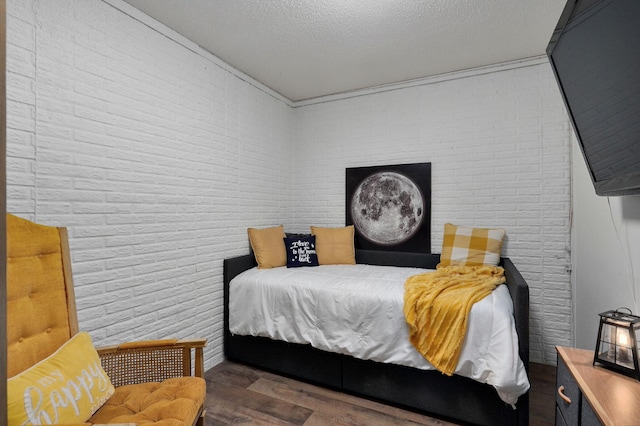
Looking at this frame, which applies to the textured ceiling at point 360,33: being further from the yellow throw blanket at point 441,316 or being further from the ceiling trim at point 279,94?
the yellow throw blanket at point 441,316

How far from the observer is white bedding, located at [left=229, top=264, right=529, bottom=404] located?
1704mm

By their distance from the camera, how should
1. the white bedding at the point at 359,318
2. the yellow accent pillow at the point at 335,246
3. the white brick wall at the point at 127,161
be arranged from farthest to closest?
the yellow accent pillow at the point at 335,246
the white bedding at the point at 359,318
the white brick wall at the point at 127,161

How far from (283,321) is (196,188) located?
4.06 ft

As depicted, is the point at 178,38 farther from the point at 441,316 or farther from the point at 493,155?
the point at 493,155

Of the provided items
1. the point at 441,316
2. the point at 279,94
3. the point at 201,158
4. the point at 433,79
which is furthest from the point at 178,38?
the point at 441,316

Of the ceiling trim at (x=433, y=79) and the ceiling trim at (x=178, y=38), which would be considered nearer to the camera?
the ceiling trim at (x=178, y=38)

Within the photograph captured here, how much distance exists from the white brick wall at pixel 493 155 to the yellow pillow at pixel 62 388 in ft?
8.47

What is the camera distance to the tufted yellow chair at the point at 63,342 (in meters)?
1.20

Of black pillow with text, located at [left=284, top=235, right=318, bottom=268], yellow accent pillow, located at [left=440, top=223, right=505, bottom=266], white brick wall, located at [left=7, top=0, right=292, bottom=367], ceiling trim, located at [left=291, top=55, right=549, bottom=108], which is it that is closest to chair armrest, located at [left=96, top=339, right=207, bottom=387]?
white brick wall, located at [left=7, top=0, right=292, bottom=367]

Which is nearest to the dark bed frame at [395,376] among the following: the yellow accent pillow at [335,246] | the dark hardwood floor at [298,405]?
the dark hardwood floor at [298,405]

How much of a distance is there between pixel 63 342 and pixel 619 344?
2.14 metres

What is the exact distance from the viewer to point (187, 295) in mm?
2391

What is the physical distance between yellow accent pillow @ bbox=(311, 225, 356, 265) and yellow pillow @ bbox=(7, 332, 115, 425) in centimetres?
208

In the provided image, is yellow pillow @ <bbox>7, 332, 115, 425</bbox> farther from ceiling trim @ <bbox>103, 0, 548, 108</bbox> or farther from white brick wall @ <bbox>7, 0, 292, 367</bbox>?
ceiling trim @ <bbox>103, 0, 548, 108</bbox>
